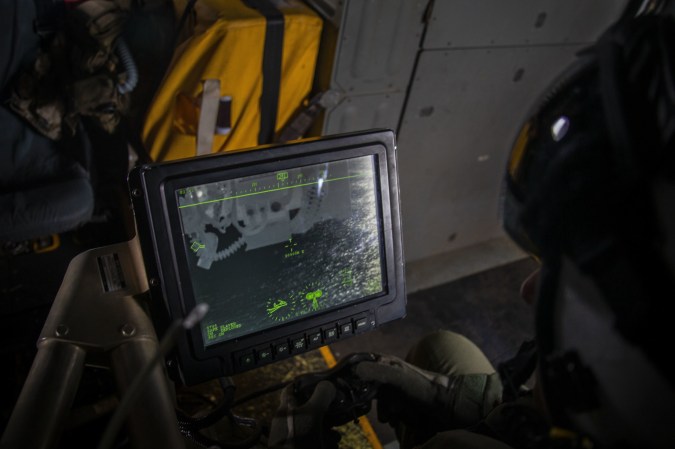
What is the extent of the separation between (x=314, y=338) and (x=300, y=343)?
25mm

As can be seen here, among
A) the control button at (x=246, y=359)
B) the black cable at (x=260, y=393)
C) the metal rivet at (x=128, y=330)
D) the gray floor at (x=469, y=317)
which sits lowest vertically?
the gray floor at (x=469, y=317)

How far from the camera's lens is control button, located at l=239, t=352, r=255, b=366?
808 mm

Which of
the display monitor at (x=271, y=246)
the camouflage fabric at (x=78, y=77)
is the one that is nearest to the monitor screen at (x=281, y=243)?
the display monitor at (x=271, y=246)

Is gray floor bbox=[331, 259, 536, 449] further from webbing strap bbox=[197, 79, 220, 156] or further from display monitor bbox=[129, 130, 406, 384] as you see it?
display monitor bbox=[129, 130, 406, 384]

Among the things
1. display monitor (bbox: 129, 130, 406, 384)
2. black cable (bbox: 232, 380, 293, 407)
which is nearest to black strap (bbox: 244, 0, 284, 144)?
display monitor (bbox: 129, 130, 406, 384)

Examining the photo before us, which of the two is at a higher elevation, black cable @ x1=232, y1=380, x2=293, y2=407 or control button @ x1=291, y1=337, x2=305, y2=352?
control button @ x1=291, y1=337, x2=305, y2=352

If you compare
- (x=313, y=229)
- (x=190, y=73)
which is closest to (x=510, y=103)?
(x=190, y=73)

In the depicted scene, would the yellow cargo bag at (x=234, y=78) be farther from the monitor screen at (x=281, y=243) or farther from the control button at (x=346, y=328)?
the control button at (x=346, y=328)

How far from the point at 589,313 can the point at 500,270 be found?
2.30 meters

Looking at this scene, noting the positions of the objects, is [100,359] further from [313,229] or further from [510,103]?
[510,103]

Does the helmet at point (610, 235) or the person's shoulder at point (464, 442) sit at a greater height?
the helmet at point (610, 235)

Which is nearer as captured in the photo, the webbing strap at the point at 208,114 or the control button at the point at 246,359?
the control button at the point at 246,359

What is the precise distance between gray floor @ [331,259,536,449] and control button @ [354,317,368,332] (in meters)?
1.18

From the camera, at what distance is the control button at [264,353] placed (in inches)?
32.0
